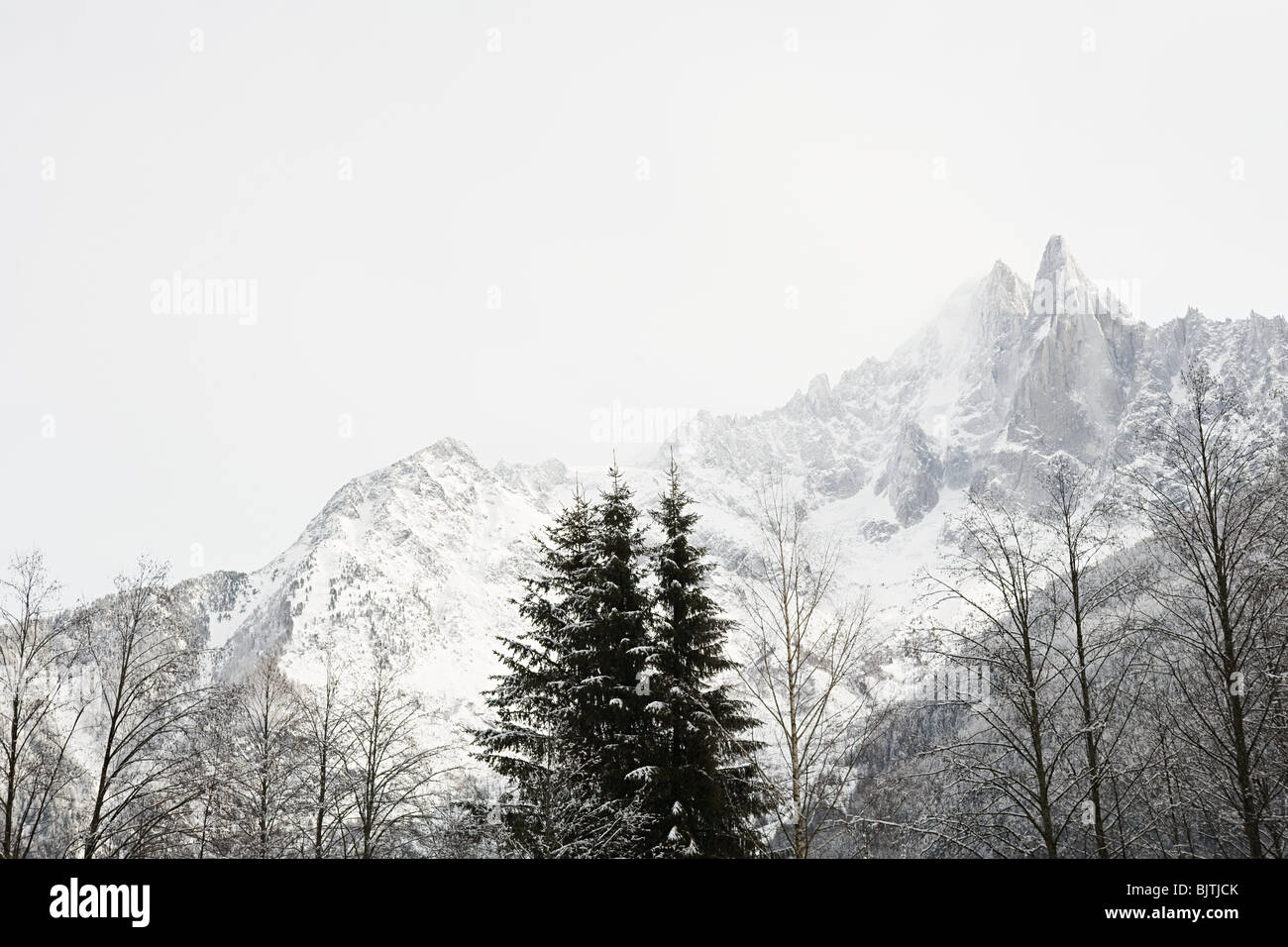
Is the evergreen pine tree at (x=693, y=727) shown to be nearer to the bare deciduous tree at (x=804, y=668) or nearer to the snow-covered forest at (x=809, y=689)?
the snow-covered forest at (x=809, y=689)

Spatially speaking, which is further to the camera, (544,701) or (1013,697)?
(544,701)

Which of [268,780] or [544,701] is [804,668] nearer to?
[544,701]

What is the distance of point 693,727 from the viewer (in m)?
16.1

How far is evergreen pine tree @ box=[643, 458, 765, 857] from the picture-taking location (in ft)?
49.3

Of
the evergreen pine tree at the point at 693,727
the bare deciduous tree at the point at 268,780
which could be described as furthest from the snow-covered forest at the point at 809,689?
the bare deciduous tree at the point at 268,780

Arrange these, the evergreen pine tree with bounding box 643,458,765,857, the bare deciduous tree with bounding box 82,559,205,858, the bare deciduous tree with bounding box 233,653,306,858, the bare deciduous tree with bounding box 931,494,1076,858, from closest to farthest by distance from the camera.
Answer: the bare deciduous tree with bounding box 931,494,1076,858 < the evergreen pine tree with bounding box 643,458,765,857 < the bare deciduous tree with bounding box 82,559,205,858 < the bare deciduous tree with bounding box 233,653,306,858

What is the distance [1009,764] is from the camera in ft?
193

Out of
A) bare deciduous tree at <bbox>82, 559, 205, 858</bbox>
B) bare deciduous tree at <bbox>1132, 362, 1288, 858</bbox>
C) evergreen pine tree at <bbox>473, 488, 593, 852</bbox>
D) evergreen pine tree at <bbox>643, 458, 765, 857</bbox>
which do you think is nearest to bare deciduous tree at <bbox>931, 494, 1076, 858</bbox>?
bare deciduous tree at <bbox>1132, 362, 1288, 858</bbox>

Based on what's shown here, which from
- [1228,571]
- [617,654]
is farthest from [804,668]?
[1228,571]

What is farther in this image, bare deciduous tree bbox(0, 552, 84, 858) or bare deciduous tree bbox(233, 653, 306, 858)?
bare deciduous tree bbox(233, 653, 306, 858)

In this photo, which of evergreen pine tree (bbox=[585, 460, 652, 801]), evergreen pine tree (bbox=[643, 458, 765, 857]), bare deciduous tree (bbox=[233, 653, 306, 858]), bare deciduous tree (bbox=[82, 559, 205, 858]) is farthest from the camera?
bare deciduous tree (bbox=[233, 653, 306, 858])

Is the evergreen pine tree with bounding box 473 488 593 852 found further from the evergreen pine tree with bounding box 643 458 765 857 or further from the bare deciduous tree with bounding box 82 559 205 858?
the bare deciduous tree with bounding box 82 559 205 858
